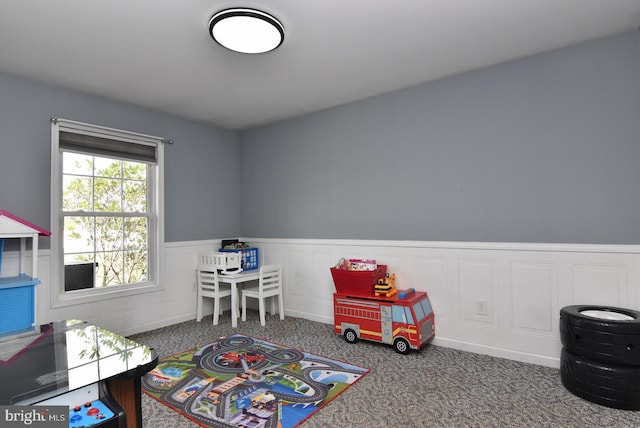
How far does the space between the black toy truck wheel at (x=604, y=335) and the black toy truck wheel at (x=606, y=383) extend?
41 mm

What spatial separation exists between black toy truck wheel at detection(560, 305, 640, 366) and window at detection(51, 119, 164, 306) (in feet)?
12.5

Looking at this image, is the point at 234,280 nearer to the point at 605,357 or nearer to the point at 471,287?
the point at 471,287

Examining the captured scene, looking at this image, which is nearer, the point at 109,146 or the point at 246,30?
the point at 246,30

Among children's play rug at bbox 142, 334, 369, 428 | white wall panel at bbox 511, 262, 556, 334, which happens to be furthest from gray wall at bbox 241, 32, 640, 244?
children's play rug at bbox 142, 334, 369, 428

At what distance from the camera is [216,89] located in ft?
11.1

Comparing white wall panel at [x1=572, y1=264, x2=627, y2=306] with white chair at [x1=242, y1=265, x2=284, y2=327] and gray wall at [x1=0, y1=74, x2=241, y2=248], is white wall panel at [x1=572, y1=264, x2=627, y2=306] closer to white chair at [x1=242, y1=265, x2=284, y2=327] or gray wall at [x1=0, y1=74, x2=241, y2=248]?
white chair at [x1=242, y1=265, x2=284, y2=327]

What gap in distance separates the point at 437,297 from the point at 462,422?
1.34 metres

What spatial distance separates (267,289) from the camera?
4211 millimetres

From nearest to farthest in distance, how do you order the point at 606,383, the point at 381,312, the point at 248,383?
the point at 606,383, the point at 248,383, the point at 381,312

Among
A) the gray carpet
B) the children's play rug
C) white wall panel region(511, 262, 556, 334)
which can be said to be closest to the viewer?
the gray carpet

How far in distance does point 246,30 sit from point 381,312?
7.96 ft

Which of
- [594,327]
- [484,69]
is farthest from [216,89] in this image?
[594,327]

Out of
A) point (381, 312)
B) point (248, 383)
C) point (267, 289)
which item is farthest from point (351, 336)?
point (267, 289)

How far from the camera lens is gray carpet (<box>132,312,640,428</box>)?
77.8 inches
